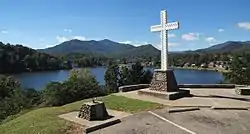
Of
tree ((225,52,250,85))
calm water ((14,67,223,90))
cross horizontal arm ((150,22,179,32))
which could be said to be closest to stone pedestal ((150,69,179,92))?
cross horizontal arm ((150,22,179,32))

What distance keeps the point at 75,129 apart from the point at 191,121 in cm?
346

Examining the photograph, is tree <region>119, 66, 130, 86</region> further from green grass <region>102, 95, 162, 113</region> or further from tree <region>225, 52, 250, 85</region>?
green grass <region>102, 95, 162, 113</region>

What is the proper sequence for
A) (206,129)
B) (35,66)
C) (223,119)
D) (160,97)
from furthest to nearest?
(35,66) < (160,97) < (223,119) < (206,129)

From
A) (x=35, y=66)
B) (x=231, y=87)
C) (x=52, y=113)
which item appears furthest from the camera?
(x=35, y=66)

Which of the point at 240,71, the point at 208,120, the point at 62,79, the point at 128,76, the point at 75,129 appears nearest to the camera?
the point at 75,129

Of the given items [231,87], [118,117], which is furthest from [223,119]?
[231,87]

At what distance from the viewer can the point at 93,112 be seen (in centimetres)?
900

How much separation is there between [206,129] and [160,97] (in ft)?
17.4

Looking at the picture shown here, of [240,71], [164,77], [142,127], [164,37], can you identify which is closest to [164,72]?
[164,77]

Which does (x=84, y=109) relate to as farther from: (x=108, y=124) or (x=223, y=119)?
(x=223, y=119)

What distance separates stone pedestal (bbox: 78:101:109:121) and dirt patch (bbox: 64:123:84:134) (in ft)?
2.21

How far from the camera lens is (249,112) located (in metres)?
10.2

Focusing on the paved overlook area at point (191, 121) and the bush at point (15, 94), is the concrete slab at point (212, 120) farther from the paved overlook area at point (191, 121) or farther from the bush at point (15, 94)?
the bush at point (15, 94)

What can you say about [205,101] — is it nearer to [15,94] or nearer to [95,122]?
[95,122]
